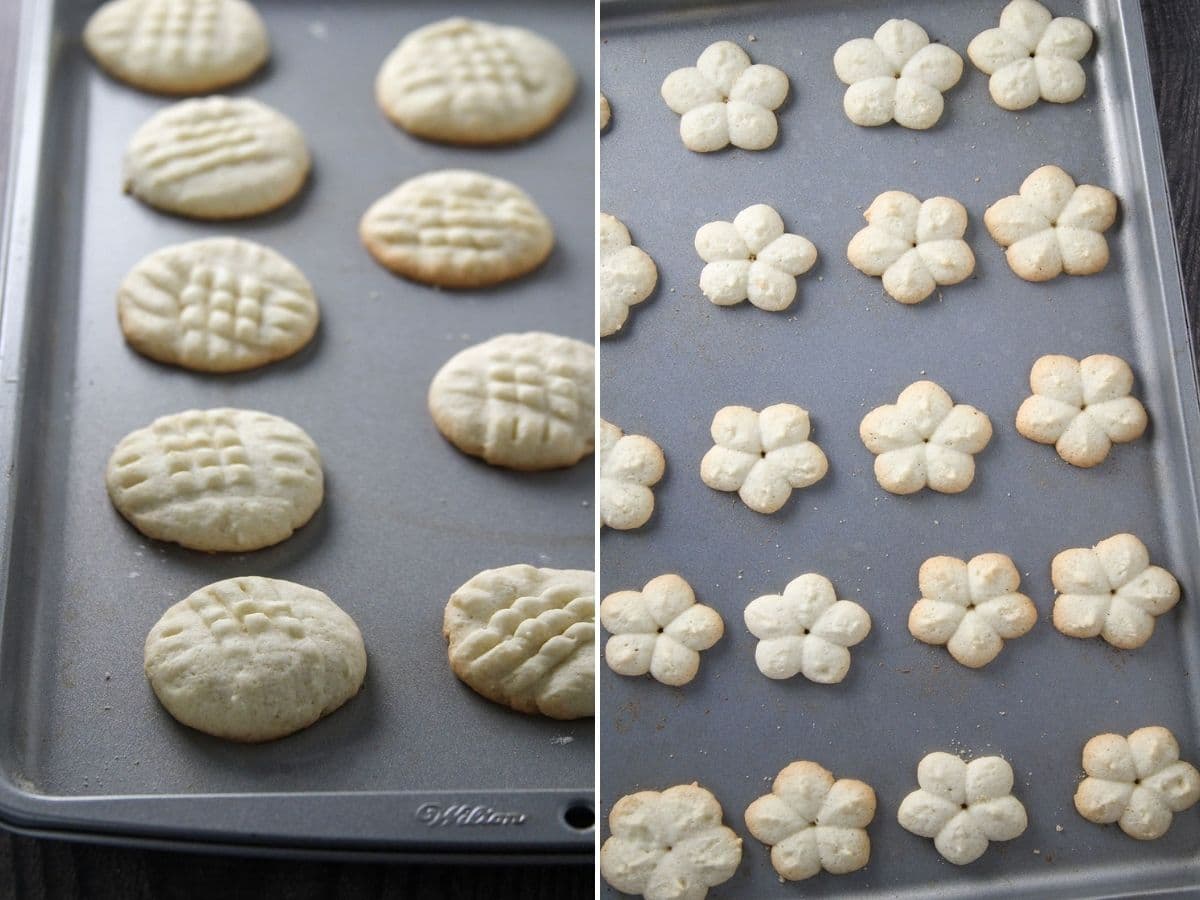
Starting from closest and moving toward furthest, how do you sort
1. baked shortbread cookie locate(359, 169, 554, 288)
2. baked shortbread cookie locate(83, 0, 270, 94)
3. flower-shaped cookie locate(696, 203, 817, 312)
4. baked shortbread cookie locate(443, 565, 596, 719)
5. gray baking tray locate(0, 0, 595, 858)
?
flower-shaped cookie locate(696, 203, 817, 312) < gray baking tray locate(0, 0, 595, 858) < baked shortbread cookie locate(443, 565, 596, 719) < baked shortbread cookie locate(359, 169, 554, 288) < baked shortbread cookie locate(83, 0, 270, 94)

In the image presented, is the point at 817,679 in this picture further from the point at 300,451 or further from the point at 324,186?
the point at 324,186

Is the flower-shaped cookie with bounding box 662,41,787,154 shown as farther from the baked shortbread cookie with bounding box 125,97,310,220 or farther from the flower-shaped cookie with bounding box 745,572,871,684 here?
the baked shortbread cookie with bounding box 125,97,310,220

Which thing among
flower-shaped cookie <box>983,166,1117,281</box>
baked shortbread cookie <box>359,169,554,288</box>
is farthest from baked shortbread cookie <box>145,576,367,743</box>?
flower-shaped cookie <box>983,166,1117,281</box>

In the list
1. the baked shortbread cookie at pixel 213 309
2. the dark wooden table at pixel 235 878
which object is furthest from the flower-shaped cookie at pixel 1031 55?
the baked shortbread cookie at pixel 213 309

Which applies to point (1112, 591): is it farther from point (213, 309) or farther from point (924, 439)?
point (213, 309)

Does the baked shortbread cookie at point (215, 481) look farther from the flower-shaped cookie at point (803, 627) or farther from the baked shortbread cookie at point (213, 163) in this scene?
the flower-shaped cookie at point (803, 627)
